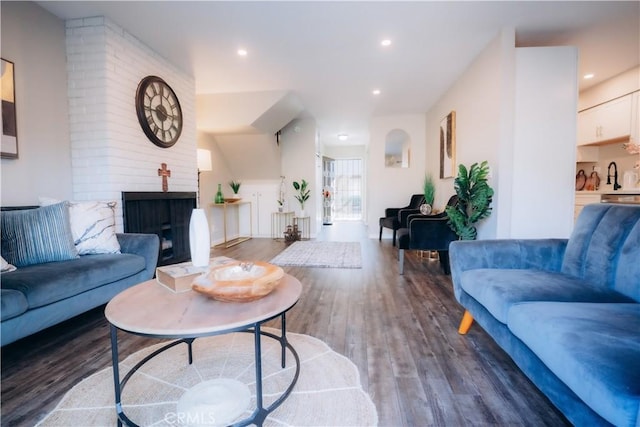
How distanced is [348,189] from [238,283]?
9290 mm

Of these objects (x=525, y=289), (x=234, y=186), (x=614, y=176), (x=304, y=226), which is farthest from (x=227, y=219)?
(x=614, y=176)

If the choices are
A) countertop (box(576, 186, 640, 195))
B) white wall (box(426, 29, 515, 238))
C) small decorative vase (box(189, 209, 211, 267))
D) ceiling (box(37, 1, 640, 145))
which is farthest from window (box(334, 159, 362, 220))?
small decorative vase (box(189, 209, 211, 267))

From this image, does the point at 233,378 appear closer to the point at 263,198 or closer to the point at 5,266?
the point at 5,266

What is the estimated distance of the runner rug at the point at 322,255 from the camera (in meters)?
3.76

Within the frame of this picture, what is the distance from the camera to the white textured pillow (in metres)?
2.18

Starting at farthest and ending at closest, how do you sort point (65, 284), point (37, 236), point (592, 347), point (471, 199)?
point (471, 199), point (37, 236), point (65, 284), point (592, 347)

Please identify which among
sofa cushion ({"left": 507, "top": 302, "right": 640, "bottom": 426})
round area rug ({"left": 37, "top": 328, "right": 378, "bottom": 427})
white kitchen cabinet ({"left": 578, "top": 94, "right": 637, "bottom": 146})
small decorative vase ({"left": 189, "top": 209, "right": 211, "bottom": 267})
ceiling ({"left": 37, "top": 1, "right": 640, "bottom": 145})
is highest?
ceiling ({"left": 37, "top": 1, "right": 640, "bottom": 145})

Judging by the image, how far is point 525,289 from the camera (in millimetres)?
1418

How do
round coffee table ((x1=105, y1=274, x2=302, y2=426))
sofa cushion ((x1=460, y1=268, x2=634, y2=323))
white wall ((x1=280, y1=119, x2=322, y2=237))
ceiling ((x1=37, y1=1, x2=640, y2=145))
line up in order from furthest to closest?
white wall ((x1=280, y1=119, x2=322, y2=237)), ceiling ((x1=37, y1=1, x2=640, y2=145)), sofa cushion ((x1=460, y1=268, x2=634, y2=323)), round coffee table ((x1=105, y1=274, x2=302, y2=426))

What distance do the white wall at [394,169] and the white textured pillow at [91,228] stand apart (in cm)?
469

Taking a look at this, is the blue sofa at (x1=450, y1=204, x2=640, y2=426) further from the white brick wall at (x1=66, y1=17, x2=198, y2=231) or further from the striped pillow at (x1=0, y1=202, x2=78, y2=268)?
the white brick wall at (x1=66, y1=17, x2=198, y2=231)

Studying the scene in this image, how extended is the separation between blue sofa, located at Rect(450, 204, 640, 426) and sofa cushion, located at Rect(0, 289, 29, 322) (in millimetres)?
2359


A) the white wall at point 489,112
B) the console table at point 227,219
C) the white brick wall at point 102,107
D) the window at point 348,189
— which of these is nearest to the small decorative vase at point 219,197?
the console table at point 227,219

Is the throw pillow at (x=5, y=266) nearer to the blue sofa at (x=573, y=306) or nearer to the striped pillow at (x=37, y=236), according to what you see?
the striped pillow at (x=37, y=236)
